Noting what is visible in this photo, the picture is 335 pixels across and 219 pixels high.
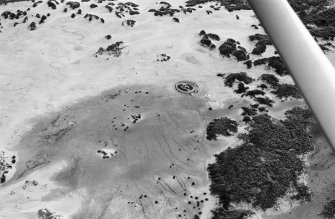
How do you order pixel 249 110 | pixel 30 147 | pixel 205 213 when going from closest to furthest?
pixel 205 213 < pixel 30 147 < pixel 249 110

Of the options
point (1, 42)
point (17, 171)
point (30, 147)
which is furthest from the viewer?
point (1, 42)

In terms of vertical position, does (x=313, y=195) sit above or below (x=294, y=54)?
below

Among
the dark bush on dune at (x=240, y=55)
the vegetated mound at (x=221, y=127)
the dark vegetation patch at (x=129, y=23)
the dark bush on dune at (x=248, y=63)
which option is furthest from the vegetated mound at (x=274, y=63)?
the dark vegetation patch at (x=129, y=23)

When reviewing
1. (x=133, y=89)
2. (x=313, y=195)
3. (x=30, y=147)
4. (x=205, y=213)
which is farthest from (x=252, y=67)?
(x=30, y=147)

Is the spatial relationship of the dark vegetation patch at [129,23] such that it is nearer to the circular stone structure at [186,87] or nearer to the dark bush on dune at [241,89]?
the circular stone structure at [186,87]

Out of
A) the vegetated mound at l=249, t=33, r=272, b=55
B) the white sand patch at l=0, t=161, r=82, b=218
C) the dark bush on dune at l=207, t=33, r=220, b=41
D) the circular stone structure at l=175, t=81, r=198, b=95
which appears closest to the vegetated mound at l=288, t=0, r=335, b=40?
the vegetated mound at l=249, t=33, r=272, b=55

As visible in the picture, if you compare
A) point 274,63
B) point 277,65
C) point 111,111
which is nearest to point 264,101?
point 277,65

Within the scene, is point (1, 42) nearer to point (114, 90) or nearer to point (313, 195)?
point (114, 90)
